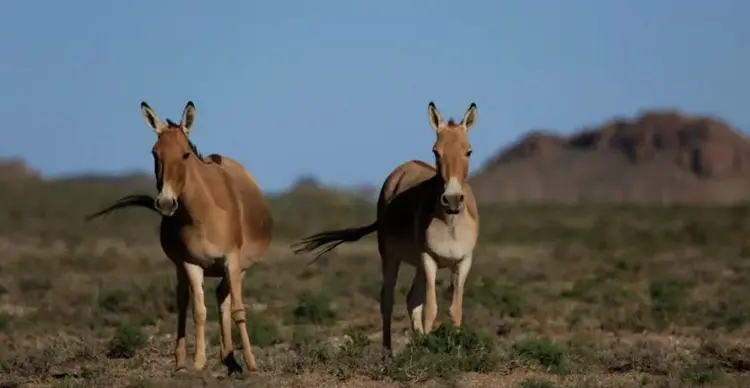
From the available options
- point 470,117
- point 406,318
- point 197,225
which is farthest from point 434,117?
point 406,318

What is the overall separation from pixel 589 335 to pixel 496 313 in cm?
287

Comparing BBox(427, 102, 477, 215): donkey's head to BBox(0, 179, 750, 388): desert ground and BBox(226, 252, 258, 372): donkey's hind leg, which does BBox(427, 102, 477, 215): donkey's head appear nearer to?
BBox(0, 179, 750, 388): desert ground

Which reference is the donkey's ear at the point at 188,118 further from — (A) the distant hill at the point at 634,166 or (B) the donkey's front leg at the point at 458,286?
(A) the distant hill at the point at 634,166

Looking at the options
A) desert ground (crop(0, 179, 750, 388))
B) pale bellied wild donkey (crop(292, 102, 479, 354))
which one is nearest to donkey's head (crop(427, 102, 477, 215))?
pale bellied wild donkey (crop(292, 102, 479, 354))

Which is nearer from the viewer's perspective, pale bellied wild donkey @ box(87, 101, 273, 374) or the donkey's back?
pale bellied wild donkey @ box(87, 101, 273, 374)

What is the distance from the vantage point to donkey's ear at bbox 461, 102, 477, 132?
39.9 feet

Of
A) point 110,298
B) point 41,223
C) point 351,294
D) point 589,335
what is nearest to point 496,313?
point 589,335

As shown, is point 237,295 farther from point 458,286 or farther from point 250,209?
point 458,286

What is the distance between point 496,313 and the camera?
736 inches

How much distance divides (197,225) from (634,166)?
133170 mm

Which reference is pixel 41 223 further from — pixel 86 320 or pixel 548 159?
pixel 548 159

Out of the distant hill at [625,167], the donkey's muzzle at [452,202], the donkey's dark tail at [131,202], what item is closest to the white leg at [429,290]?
the donkey's muzzle at [452,202]

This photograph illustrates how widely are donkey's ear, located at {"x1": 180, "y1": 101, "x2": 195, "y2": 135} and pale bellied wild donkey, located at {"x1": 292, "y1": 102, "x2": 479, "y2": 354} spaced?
2.20 meters

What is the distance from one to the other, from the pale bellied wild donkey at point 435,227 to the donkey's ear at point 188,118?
2.20m
